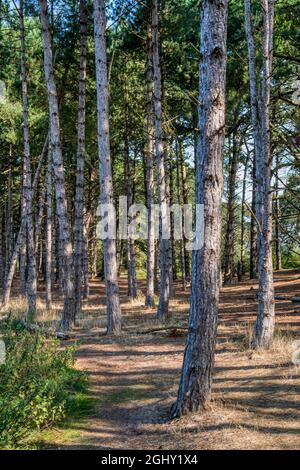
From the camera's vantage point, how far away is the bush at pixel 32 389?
175 inches

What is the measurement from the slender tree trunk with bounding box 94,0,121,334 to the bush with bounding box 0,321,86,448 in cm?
334

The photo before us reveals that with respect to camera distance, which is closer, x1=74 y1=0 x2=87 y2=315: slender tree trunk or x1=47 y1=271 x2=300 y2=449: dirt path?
x1=47 y1=271 x2=300 y2=449: dirt path

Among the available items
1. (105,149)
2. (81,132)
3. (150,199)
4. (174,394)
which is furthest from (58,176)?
(174,394)

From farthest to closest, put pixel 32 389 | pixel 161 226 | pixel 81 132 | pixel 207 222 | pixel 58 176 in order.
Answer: pixel 81 132 < pixel 161 226 < pixel 58 176 < pixel 207 222 < pixel 32 389

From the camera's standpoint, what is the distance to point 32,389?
203 inches

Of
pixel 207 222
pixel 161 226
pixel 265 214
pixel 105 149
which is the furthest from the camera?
pixel 161 226

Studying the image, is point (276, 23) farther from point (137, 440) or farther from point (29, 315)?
point (29, 315)

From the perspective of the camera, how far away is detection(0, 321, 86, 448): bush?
443 centimetres

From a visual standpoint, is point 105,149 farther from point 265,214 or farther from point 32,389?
point 32,389

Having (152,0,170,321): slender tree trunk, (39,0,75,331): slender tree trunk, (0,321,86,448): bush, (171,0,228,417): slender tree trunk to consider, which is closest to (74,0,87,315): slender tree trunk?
(39,0,75,331): slender tree trunk

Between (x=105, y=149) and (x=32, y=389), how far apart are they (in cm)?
688

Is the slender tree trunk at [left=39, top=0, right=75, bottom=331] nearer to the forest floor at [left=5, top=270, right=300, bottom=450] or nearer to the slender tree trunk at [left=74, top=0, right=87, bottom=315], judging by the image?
the forest floor at [left=5, top=270, right=300, bottom=450]

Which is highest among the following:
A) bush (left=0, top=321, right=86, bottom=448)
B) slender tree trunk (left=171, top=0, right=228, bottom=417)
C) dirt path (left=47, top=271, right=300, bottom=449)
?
slender tree trunk (left=171, top=0, right=228, bottom=417)

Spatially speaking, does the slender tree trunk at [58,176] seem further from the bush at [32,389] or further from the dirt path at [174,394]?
the bush at [32,389]
